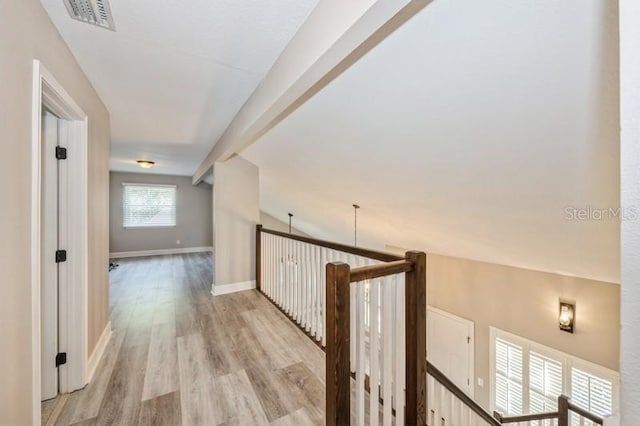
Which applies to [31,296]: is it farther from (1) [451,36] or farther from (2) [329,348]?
(1) [451,36]

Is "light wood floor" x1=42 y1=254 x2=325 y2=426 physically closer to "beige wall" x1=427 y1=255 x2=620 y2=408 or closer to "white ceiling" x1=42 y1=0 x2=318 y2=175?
"white ceiling" x1=42 y1=0 x2=318 y2=175

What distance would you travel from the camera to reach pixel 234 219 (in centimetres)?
429

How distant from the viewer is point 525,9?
945 mm

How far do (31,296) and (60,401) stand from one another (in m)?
1.08

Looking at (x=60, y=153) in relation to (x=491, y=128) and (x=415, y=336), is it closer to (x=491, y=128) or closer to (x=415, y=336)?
(x=415, y=336)

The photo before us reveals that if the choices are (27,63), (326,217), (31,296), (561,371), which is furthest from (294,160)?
(561,371)

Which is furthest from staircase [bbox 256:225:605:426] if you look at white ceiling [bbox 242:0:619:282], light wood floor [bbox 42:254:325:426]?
white ceiling [bbox 242:0:619:282]

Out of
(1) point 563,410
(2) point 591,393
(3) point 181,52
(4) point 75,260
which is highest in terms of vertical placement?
(3) point 181,52

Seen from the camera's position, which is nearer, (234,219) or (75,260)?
(75,260)

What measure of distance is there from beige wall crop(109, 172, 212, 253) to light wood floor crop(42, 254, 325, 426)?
4451 millimetres

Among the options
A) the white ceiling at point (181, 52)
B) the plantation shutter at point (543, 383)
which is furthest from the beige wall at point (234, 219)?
the plantation shutter at point (543, 383)

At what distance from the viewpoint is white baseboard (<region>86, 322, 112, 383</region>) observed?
2080 millimetres

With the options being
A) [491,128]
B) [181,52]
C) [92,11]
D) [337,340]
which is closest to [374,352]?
[337,340]

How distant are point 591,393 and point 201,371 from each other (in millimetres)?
4130
